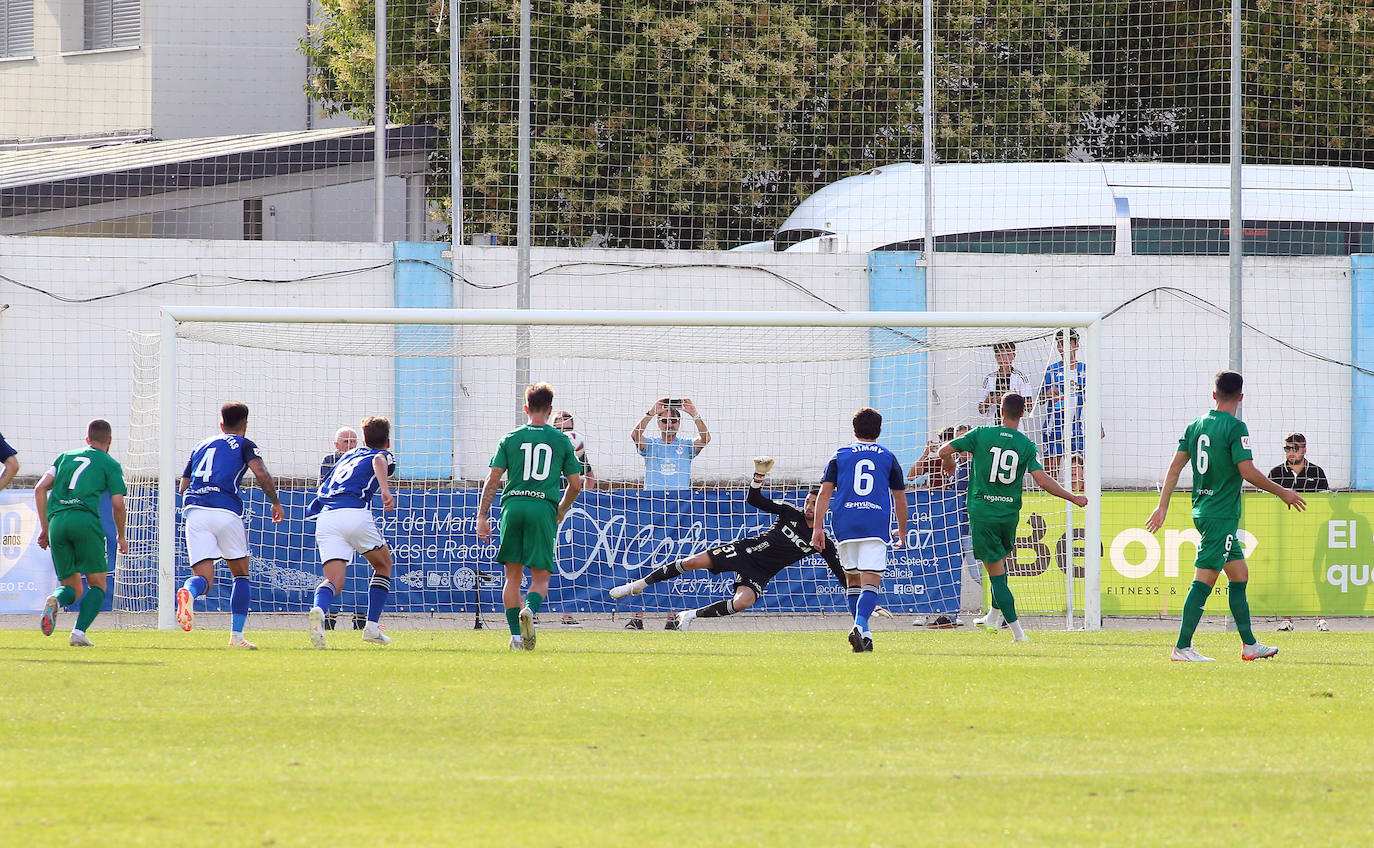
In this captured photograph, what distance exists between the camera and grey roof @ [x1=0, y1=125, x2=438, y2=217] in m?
17.2

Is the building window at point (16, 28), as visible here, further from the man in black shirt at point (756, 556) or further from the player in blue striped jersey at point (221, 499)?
the man in black shirt at point (756, 556)

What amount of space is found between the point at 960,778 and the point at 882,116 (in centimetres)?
1363

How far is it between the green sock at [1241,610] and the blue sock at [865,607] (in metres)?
2.25

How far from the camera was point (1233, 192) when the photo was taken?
1363 cm

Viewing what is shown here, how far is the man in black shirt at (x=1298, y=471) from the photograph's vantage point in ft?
45.7

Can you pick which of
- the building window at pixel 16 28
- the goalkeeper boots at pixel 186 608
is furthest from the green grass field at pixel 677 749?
the building window at pixel 16 28

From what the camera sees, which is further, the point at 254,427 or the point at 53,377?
the point at 53,377

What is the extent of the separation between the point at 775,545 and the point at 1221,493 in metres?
4.05

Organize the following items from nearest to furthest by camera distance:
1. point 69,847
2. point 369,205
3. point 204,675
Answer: point 69,847, point 204,675, point 369,205

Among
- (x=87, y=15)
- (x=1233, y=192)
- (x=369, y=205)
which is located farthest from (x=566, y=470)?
(x=87, y=15)

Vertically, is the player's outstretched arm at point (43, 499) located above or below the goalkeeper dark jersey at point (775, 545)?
above

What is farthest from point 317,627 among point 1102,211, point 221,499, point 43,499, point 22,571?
point 1102,211

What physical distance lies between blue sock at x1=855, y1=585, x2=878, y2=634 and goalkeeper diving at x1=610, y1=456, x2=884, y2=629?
2.16 metres

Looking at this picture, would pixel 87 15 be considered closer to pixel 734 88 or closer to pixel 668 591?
pixel 734 88
